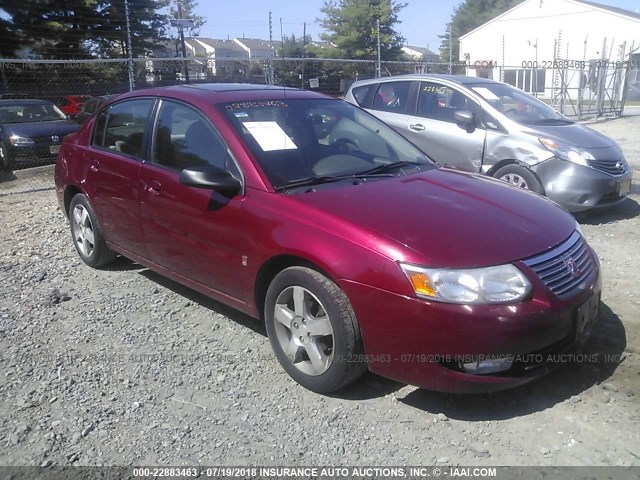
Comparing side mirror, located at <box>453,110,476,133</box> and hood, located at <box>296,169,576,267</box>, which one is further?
side mirror, located at <box>453,110,476,133</box>

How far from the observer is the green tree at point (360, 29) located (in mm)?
39719

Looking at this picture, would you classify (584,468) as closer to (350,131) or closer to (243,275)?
(243,275)

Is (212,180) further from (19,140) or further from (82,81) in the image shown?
(82,81)

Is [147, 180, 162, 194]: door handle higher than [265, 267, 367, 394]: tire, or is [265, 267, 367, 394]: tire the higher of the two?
[147, 180, 162, 194]: door handle

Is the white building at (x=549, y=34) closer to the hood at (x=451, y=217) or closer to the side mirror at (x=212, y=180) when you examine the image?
the hood at (x=451, y=217)

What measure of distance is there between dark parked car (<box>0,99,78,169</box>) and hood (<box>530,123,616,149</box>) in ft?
28.8

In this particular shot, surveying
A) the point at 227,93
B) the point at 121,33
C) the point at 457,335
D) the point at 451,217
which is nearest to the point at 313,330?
the point at 457,335

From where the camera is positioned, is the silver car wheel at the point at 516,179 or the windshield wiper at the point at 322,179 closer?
the windshield wiper at the point at 322,179

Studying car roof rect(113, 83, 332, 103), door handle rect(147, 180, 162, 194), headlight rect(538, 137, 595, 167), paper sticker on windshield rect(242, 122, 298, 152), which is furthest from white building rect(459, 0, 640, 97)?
door handle rect(147, 180, 162, 194)

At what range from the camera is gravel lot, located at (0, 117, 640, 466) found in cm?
293

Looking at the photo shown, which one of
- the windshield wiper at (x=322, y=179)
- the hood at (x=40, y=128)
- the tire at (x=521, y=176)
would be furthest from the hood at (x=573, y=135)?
the hood at (x=40, y=128)

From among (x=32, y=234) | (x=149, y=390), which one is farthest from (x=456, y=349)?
(x=32, y=234)

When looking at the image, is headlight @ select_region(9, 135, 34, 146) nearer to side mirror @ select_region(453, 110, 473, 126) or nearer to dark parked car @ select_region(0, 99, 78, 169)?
dark parked car @ select_region(0, 99, 78, 169)

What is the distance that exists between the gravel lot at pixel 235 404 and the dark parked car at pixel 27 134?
7606 millimetres
